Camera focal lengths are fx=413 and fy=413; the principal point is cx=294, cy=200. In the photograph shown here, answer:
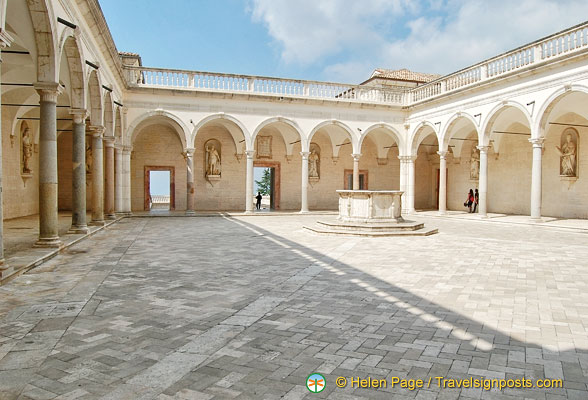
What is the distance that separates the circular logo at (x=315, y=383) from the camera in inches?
113

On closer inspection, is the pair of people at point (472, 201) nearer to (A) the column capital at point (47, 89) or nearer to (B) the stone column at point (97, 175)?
(B) the stone column at point (97, 175)

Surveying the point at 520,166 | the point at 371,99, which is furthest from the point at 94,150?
the point at 520,166

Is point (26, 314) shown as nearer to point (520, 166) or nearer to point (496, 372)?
point (496, 372)

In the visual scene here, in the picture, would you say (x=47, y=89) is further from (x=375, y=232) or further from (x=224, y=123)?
(x=224, y=123)

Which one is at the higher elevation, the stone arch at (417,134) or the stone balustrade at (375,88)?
the stone balustrade at (375,88)

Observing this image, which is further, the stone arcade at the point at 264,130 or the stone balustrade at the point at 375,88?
the stone balustrade at the point at 375,88

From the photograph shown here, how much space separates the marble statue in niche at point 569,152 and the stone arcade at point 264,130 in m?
0.07

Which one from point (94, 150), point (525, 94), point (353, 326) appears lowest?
point (353, 326)

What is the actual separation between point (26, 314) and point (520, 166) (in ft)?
72.0

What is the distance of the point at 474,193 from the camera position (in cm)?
2409

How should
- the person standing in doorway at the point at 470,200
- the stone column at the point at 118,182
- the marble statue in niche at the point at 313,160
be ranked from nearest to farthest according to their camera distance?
the stone column at the point at 118,182 → the person standing in doorway at the point at 470,200 → the marble statue in niche at the point at 313,160

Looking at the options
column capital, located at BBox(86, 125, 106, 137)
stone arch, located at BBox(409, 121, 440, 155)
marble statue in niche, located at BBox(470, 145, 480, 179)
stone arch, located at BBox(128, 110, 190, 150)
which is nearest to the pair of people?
marble statue in niche, located at BBox(470, 145, 480, 179)

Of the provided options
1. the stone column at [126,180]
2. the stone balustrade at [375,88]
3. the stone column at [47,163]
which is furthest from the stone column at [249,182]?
the stone column at [47,163]

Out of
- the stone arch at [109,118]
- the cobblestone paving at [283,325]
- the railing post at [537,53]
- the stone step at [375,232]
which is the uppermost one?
the railing post at [537,53]
